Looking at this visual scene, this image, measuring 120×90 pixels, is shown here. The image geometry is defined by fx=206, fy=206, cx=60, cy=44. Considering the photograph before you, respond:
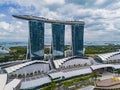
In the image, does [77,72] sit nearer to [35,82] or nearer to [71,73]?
[71,73]

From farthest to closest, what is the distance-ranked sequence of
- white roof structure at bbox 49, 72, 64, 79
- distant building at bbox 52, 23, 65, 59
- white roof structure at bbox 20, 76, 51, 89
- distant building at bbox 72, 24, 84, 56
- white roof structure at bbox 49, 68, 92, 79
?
1. distant building at bbox 72, 24, 84, 56
2. distant building at bbox 52, 23, 65, 59
3. white roof structure at bbox 49, 68, 92, 79
4. white roof structure at bbox 49, 72, 64, 79
5. white roof structure at bbox 20, 76, 51, 89

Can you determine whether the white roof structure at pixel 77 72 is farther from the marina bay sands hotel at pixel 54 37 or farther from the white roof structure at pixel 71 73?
the marina bay sands hotel at pixel 54 37

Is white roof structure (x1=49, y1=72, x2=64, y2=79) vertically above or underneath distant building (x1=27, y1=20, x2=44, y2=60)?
underneath

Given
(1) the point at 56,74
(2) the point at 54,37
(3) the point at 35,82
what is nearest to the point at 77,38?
(2) the point at 54,37

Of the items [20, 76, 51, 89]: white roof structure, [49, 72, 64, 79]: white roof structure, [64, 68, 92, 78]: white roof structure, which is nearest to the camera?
[20, 76, 51, 89]: white roof structure

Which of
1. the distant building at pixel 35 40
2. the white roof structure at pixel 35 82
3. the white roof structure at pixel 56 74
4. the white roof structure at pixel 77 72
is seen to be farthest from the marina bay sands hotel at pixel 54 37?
the white roof structure at pixel 35 82

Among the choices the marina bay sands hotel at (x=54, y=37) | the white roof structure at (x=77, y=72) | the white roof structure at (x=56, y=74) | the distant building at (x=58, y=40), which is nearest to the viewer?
the white roof structure at (x=56, y=74)

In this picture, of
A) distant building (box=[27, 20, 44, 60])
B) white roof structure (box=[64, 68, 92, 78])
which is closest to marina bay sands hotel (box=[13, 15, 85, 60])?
distant building (box=[27, 20, 44, 60])

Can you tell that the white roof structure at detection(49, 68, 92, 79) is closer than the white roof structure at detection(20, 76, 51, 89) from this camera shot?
No

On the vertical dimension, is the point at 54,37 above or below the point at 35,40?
above

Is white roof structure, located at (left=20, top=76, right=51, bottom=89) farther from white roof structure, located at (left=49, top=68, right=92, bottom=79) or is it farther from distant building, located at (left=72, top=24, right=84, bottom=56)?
distant building, located at (left=72, top=24, right=84, bottom=56)
